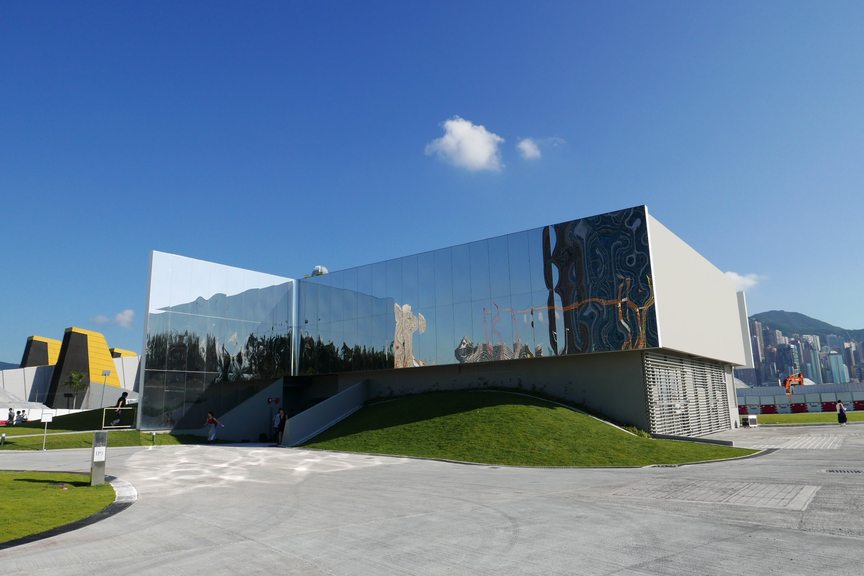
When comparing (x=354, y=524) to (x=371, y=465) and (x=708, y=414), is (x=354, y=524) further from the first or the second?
(x=708, y=414)

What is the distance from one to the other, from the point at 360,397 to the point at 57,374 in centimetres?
5187

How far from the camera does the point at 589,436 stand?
71.4ft

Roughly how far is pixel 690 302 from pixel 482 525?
26234mm

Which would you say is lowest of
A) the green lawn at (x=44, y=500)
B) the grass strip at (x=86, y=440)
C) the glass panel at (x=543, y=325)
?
the grass strip at (x=86, y=440)

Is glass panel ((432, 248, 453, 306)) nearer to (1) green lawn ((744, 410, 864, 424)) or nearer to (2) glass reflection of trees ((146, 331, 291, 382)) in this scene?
(2) glass reflection of trees ((146, 331, 291, 382))

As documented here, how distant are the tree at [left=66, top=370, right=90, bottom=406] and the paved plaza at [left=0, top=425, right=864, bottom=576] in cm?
5931

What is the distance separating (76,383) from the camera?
6544 cm

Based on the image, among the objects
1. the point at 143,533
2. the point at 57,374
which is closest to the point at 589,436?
the point at 143,533

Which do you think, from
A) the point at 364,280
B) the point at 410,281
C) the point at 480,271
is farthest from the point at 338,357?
the point at 480,271

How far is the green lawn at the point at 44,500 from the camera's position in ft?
28.2

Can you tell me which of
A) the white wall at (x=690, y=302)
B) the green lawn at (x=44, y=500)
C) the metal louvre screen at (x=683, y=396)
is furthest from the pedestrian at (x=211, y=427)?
the white wall at (x=690, y=302)

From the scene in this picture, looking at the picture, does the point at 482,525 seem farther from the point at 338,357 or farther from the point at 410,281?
the point at 338,357

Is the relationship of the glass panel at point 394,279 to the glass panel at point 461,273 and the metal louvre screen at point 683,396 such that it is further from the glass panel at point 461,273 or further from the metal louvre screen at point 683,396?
the metal louvre screen at point 683,396

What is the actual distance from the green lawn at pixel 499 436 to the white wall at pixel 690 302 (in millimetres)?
6145
